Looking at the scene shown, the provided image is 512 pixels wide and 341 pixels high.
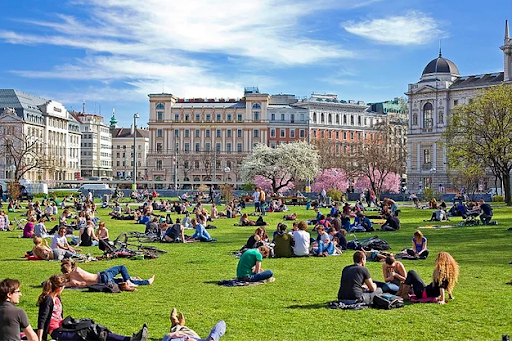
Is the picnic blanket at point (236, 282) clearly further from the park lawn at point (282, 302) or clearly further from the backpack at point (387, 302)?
the backpack at point (387, 302)

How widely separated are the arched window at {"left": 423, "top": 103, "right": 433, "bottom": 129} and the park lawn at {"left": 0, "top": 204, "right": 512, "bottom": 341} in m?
83.2

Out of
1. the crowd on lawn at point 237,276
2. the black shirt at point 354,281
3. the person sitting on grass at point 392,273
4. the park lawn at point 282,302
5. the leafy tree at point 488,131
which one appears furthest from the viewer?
the leafy tree at point 488,131

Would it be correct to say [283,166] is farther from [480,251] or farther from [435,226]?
[480,251]

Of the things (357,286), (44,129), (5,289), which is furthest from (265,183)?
(5,289)

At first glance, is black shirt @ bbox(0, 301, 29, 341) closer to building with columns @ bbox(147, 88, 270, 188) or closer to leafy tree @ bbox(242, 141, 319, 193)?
leafy tree @ bbox(242, 141, 319, 193)

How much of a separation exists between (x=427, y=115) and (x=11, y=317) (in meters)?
99.2

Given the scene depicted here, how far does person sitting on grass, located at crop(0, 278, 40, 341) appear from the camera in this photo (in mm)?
8656

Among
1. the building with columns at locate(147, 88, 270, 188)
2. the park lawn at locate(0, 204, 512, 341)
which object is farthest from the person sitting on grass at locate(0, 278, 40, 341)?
the building with columns at locate(147, 88, 270, 188)

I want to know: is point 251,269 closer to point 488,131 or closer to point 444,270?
point 444,270

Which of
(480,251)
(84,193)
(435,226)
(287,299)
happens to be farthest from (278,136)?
(287,299)

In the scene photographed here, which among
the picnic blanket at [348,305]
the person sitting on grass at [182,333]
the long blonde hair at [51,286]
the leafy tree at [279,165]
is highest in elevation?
the leafy tree at [279,165]

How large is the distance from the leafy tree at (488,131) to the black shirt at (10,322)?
47177 mm

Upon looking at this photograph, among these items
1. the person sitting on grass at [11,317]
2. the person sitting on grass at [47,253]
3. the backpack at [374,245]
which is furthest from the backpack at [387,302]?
the person sitting on grass at [47,253]

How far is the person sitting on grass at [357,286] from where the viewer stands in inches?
494
